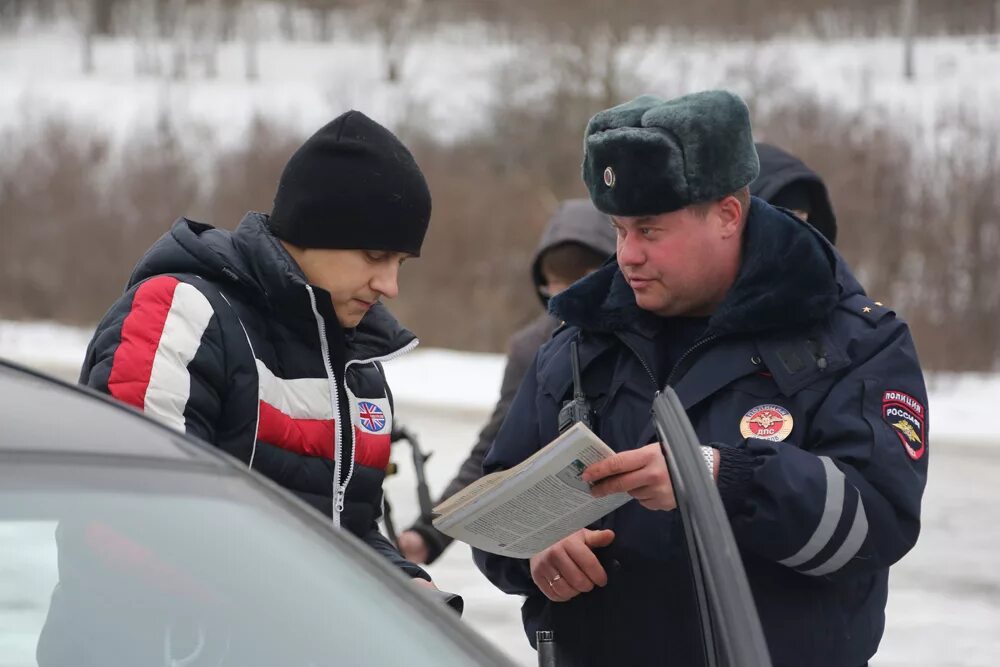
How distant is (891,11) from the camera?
56.7m

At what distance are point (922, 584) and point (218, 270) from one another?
5849 millimetres

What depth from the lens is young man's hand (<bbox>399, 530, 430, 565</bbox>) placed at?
425cm

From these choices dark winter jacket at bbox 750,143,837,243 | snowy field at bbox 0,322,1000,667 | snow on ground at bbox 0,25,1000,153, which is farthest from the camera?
snow on ground at bbox 0,25,1000,153

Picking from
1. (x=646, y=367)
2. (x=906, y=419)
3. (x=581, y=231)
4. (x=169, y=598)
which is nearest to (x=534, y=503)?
(x=646, y=367)

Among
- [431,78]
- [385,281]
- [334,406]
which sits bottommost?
[431,78]

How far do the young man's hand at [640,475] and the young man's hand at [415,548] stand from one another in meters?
1.79

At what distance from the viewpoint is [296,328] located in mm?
2910

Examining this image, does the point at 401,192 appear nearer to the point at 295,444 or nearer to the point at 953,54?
the point at 295,444

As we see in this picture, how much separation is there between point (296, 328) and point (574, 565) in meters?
0.69

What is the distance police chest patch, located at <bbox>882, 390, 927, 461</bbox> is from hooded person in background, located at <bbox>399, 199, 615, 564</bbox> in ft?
6.18

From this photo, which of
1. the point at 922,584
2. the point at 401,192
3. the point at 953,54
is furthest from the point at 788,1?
the point at 401,192

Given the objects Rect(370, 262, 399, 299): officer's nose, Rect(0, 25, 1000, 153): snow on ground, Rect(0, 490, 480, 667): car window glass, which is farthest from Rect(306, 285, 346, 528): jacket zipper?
Rect(0, 25, 1000, 153): snow on ground

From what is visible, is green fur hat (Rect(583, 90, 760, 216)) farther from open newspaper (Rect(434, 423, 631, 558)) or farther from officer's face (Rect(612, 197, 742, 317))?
open newspaper (Rect(434, 423, 631, 558))

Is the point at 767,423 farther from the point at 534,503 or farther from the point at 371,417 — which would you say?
the point at 371,417
